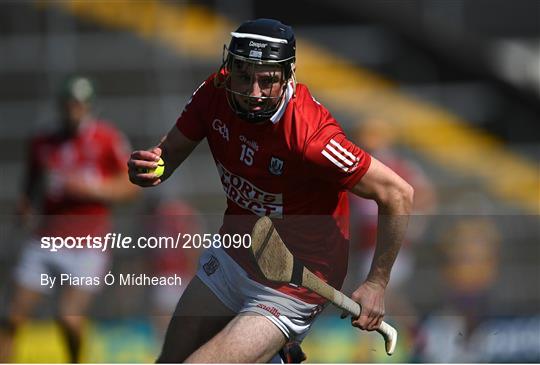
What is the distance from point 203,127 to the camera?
458 centimetres

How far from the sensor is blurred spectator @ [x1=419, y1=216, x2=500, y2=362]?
6266 mm

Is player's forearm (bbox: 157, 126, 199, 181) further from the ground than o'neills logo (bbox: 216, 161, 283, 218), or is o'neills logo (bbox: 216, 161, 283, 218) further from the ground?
player's forearm (bbox: 157, 126, 199, 181)

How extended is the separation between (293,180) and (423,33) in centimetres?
764

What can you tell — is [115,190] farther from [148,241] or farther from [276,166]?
[276,166]

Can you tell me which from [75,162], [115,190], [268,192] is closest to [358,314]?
[268,192]

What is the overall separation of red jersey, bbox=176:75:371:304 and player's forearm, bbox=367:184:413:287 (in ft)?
0.53

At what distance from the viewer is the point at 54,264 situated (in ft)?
21.4

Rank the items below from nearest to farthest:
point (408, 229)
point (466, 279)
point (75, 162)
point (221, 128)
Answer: point (221, 128)
point (408, 229)
point (466, 279)
point (75, 162)

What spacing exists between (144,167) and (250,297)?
2.23 feet

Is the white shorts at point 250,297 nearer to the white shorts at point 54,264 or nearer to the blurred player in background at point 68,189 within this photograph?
the white shorts at point 54,264

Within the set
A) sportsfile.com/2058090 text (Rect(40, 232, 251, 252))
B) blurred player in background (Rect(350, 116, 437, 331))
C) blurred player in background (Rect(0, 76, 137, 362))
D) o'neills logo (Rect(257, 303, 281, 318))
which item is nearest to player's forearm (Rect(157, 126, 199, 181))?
sportsfile.com/2058090 text (Rect(40, 232, 251, 252))

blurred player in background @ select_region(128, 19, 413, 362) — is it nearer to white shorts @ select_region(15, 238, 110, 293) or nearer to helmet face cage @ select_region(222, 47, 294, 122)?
helmet face cage @ select_region(222, 47, 294, 122)

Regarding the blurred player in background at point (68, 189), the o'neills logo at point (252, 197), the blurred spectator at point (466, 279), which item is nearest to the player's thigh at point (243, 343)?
the o'neills logo at point (252, 197)

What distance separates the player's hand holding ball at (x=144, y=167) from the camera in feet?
14.1
